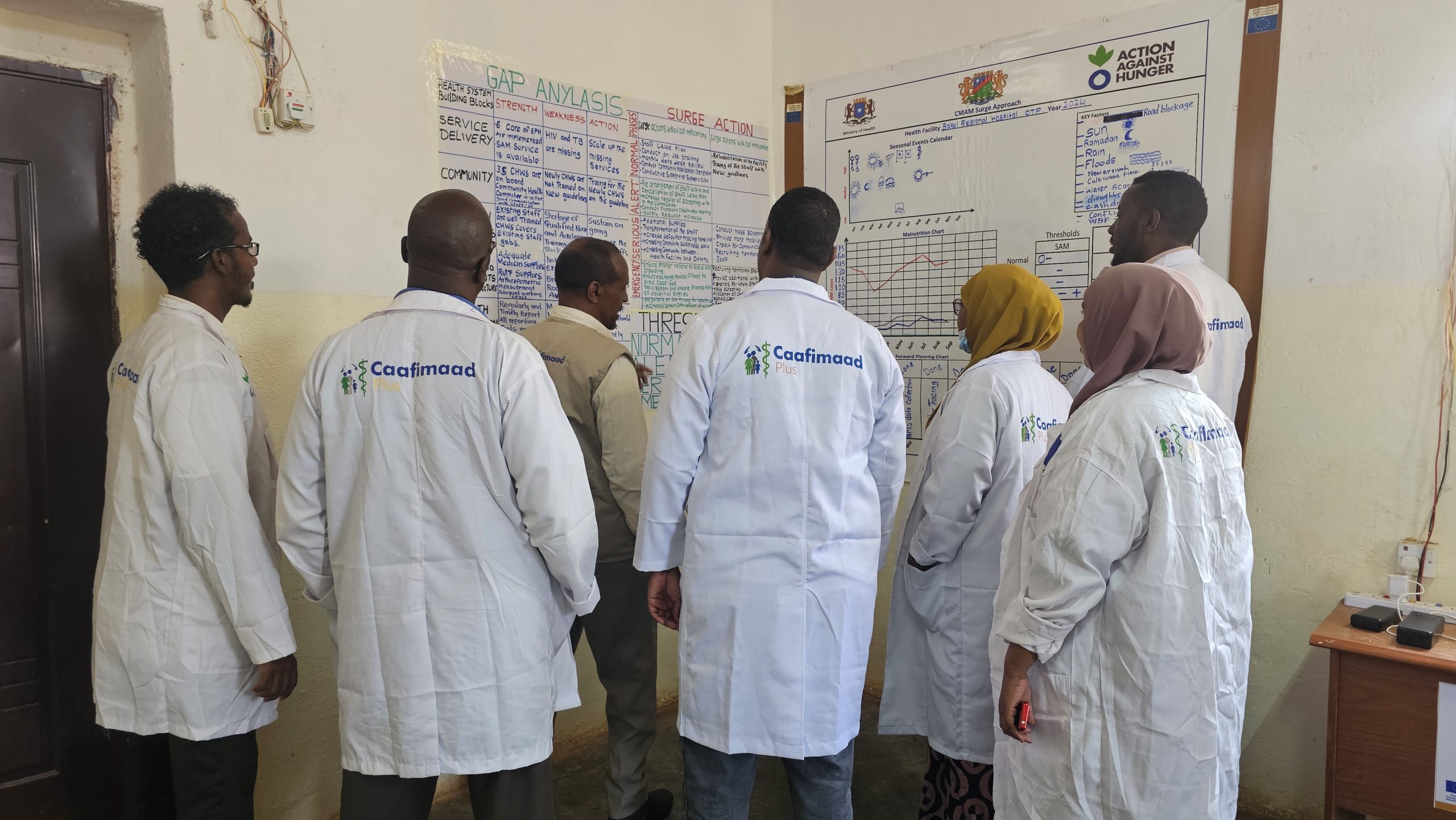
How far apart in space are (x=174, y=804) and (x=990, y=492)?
6.98 feet

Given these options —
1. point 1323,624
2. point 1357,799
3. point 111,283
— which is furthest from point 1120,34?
point 111,283

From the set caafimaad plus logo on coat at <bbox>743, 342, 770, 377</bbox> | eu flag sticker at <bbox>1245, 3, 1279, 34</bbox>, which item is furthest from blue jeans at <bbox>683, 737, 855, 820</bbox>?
eu flag sticker at <bbox>1245, 3, 1279, 34</bbox>

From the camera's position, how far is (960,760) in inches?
84.9

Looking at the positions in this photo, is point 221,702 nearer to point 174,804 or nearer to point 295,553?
point 295,553

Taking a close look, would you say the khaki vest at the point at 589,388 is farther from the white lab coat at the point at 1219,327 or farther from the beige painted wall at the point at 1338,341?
the beige painted wall at the point at 1338,341

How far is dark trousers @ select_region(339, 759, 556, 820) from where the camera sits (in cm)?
169

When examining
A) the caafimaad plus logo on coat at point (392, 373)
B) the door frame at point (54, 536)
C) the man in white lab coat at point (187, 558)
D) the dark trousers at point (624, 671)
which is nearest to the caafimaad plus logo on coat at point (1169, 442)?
the caafimaad plus logo on coat at point (392, 373)

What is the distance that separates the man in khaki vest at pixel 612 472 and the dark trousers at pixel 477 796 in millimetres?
704

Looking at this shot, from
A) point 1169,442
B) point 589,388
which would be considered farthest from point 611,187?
point 1169,442

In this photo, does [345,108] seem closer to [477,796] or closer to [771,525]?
[771,525]

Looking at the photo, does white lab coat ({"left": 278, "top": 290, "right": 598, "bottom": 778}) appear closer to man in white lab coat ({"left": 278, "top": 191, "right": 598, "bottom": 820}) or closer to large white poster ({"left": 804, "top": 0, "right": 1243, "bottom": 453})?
man in white lab coat ({"left": 278, "top": 191, "right": 598, "bottom": 820})

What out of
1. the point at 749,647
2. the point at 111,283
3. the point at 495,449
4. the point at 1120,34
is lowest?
the point at 749,647

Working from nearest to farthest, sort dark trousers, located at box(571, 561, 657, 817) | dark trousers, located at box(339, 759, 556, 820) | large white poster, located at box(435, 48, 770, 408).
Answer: dark trousers, located at box(339, 759, 556, 820) < dark trousers, located at box(571, 561, 657, 817) < large white poster, located at box(435, 48, 770, 408)

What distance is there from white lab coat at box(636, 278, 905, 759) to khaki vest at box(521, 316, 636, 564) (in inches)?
21.8
